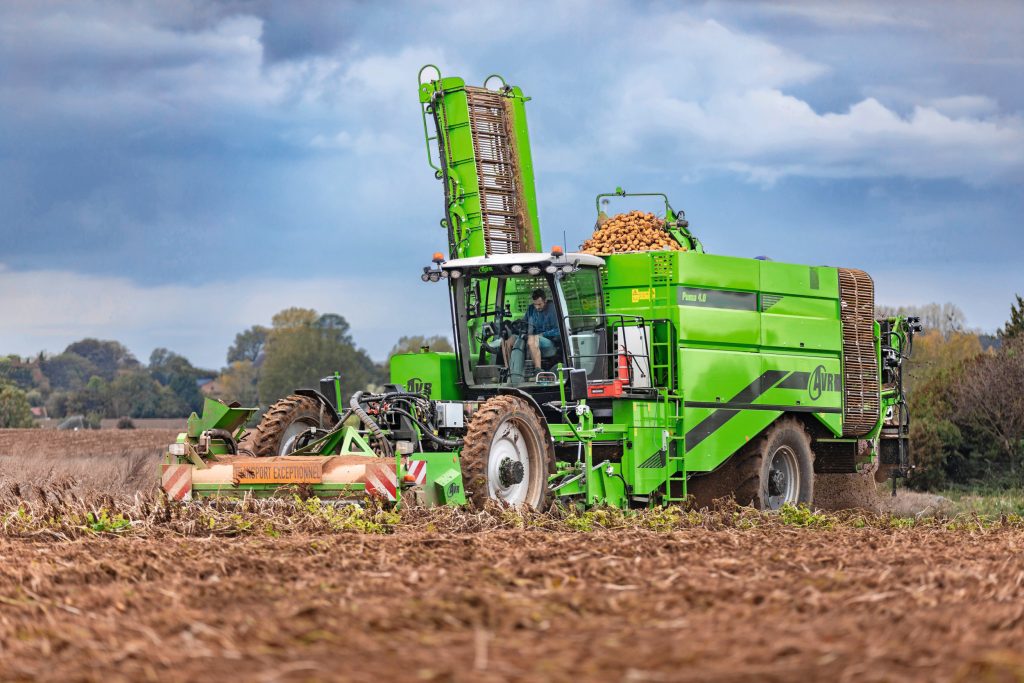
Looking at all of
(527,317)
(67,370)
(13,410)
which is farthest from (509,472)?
(67,370)

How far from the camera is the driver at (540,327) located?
47.1ft

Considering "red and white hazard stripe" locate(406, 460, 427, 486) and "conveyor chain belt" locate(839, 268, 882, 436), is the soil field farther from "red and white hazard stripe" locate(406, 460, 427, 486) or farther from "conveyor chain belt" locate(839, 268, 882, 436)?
"conveyor chain belt" locate(839, 268, 882, 436)

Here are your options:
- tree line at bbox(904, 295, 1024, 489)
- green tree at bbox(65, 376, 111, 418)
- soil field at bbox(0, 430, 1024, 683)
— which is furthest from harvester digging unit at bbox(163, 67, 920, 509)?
green tree at bbox(65, 376, 111, 418)

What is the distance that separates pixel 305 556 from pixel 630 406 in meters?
6.17

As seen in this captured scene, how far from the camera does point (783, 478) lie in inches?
633

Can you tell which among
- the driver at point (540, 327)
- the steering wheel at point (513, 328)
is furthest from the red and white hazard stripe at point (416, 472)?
the steering wheel at point (513, 328)

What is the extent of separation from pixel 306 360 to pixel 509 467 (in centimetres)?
6541

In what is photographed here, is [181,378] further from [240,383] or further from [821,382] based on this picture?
[821,382]

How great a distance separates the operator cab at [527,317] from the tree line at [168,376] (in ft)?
116

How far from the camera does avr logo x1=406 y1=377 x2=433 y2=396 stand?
15016 millimetres

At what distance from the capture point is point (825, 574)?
7.82 metres

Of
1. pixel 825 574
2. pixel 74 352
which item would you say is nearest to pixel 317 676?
pixel 825 574

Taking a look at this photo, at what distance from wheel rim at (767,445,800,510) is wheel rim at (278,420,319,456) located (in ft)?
17.6

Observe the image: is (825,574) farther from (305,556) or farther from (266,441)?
(266,441)
